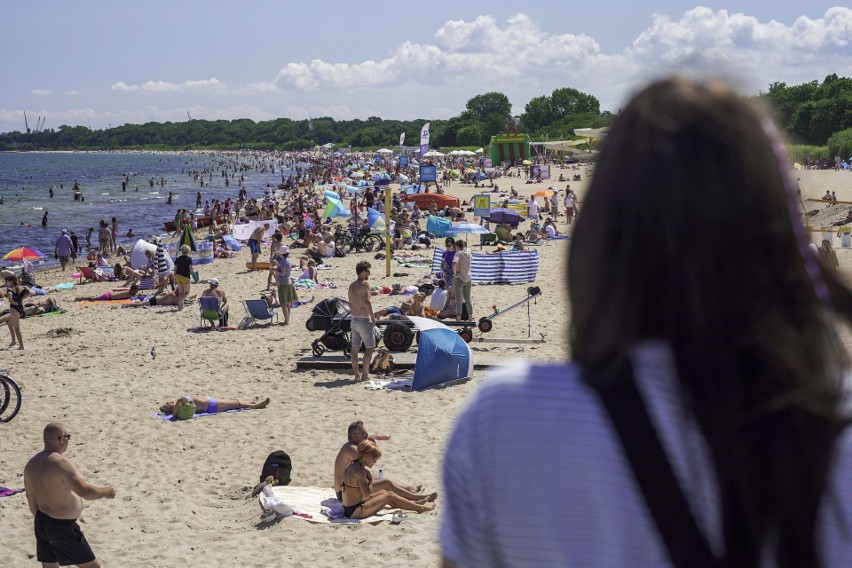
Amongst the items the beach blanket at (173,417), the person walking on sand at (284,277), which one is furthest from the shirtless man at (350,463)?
the person walking on sand at (284,277)

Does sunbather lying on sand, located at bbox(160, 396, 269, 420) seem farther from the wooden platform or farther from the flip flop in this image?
the flip flop

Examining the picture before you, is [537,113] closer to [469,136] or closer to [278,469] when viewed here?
[469,136]

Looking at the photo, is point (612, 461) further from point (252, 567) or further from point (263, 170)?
point (263, 170)

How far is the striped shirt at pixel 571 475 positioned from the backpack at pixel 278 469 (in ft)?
22.6

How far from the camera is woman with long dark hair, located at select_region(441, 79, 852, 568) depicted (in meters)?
0.89

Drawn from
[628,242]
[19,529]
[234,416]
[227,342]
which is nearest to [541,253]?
[227,342]

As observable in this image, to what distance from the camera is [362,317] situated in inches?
415

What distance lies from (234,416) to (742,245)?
9390 mm

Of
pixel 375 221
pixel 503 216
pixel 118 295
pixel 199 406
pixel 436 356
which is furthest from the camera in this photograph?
pixel 375 221

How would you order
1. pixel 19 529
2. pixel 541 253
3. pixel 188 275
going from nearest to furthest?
pixel 19 529 < pixel 188 275 < pixel 541 253

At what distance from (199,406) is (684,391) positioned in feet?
31.3

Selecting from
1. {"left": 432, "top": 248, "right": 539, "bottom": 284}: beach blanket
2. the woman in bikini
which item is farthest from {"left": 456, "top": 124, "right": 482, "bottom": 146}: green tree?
the woman in bikini

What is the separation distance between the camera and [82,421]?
9.83 metres

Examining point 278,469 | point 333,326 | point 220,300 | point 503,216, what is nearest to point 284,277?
point 220,300
